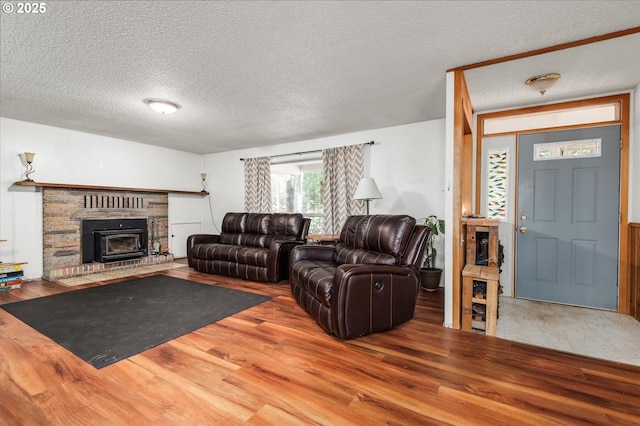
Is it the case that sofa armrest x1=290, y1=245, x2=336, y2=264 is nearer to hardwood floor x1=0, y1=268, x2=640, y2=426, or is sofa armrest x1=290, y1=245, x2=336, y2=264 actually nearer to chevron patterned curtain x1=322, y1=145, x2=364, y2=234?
hardwood floor x1=0, y1=268, x2=640, y2=426

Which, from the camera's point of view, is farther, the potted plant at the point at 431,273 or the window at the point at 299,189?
the window at the point at 299,189

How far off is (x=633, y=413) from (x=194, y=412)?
223 cm

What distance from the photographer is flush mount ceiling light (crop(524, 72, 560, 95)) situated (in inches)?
107

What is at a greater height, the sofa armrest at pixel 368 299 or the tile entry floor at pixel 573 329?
the sofa armrest at pixel 368 299

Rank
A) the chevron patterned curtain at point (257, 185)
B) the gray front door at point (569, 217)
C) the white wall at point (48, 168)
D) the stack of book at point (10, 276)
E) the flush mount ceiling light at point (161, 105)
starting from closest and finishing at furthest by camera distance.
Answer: the gray front door at point (569, 217) < the flush mount ceiling light at point (161, 105) < the stack of book at point (10, 276) < the white wall at point (48, 168) < the chevron patterned curtain at point (257, 185)

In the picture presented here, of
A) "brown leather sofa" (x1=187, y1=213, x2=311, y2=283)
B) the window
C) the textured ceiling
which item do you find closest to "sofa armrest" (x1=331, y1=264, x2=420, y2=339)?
the textured ceiling

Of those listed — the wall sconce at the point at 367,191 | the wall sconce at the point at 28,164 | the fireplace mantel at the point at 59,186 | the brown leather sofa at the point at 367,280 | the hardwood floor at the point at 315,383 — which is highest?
the wall sconce at the point at 28,164

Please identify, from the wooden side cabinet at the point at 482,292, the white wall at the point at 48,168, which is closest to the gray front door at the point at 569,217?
the wooden side cabinet at the point at 482,292

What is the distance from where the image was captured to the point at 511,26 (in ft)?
6.52

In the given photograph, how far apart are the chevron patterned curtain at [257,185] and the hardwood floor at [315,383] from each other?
3514mm

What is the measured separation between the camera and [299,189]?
224 inches

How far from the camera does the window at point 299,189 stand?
17.9 feet

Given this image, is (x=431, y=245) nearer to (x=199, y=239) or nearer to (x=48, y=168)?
(x=199, y=239)

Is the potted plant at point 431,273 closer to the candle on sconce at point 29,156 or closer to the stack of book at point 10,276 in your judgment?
the stack of book at point 10,276
